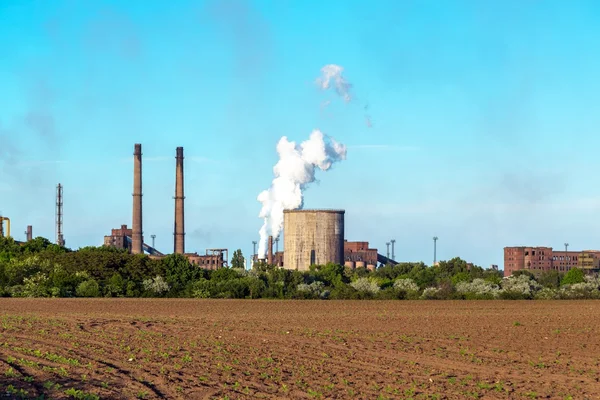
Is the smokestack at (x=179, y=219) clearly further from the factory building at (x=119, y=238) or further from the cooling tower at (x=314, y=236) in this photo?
the factory building at (x=119, y=238)

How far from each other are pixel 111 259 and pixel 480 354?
47643mm

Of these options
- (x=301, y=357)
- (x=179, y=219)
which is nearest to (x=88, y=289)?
(x=179, y=219)

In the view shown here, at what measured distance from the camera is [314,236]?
338 ft

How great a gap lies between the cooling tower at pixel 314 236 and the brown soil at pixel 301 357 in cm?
5517

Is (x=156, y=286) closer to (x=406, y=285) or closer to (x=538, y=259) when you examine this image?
(x=406, y=285)

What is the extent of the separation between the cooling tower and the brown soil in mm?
55174

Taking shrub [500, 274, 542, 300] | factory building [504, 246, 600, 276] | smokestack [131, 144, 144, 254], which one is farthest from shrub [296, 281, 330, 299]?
factory building [504, 246, 600, 276]

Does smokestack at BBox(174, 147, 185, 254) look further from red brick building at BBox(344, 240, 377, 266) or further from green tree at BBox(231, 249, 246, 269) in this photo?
red brick building at BBox(344, 240, 377, 266)

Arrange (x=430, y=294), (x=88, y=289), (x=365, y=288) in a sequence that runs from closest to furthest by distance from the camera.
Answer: (x=88, y=289) < (x=430, y=294) < (x=365, y=288)

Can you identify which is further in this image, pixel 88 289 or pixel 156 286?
pixel 156 286

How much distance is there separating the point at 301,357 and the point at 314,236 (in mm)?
76157

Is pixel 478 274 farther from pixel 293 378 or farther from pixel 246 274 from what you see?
pixel 293 378

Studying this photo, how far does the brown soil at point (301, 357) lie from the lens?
20.6 metres

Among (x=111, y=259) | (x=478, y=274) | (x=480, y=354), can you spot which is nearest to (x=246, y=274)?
(x=111, y=259)
